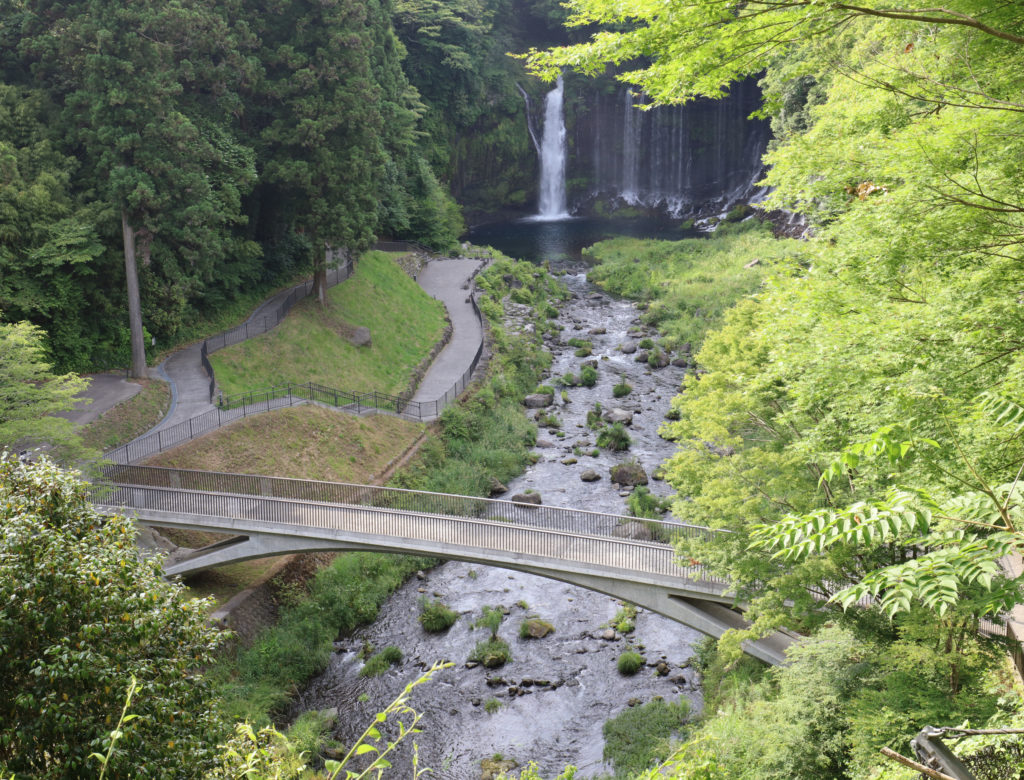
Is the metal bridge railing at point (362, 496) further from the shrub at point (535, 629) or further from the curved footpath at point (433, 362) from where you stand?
the curved footpath at point (433, 362)

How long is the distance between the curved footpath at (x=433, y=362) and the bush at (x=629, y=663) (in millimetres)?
16520

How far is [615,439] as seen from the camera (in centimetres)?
3259

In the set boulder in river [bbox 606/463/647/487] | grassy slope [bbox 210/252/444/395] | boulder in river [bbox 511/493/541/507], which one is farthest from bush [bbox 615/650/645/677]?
grassy slope [bbox 210/252/444/395]

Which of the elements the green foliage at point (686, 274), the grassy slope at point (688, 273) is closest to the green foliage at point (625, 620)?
the green foliage at point (686, 274)

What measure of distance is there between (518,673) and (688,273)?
124 ft

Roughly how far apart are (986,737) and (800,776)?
27.5 ft

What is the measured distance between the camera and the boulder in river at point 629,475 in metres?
29.1

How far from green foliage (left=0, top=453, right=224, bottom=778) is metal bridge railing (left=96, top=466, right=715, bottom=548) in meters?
12.5

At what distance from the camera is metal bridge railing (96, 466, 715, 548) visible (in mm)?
21375

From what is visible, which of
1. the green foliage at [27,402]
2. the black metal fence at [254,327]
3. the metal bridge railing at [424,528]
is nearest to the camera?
the metal bridge railing at [424,528]

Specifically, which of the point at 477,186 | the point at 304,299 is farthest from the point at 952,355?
the point at 477,186

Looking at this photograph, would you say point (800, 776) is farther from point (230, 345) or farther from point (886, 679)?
point (230, 345)

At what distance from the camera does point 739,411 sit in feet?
52.3

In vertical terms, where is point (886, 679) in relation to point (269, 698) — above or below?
above
